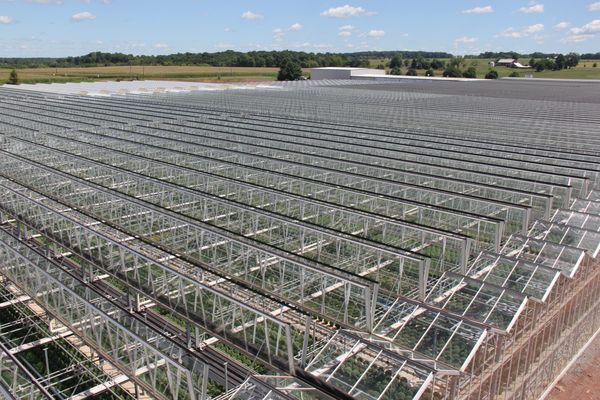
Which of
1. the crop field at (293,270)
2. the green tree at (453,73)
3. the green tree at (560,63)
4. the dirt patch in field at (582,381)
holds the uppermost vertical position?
the green tree at (560,63)

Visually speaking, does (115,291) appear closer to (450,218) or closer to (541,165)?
(450,218)

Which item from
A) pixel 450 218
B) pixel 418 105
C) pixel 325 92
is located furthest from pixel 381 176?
pixel 325 92

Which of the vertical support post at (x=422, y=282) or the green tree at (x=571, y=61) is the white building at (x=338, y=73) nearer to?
the green tree at (x=571, y=61)

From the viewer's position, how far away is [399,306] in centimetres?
1391

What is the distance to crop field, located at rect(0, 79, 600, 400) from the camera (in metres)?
12.1

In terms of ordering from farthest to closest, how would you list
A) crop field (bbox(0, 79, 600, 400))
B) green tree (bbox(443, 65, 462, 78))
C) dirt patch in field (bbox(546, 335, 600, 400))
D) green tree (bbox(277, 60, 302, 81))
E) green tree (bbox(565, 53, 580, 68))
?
green tree (bbox(565, 53, 580, 68))
green tree (bbox(443, 65, 462, 78))
green tree (bbox(277, 60, 302, 81))
dirt patch in field (bbox(546, 335, 600, 400))
crop field (bbox(0, 79, 600, 400))

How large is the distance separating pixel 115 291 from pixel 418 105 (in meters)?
52.8

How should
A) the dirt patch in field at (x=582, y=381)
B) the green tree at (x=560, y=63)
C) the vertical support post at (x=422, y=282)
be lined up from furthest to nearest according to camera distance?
1. the green tree at (x=560, y=63)
2. the dirt patch in field at (x=582, y=381)
3. the vertical support post at (x=422, y=282)

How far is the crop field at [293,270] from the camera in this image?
39.8 ft

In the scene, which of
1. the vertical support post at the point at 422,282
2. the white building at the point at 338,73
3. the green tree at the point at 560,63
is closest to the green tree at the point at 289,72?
the white building at the point at 338,73

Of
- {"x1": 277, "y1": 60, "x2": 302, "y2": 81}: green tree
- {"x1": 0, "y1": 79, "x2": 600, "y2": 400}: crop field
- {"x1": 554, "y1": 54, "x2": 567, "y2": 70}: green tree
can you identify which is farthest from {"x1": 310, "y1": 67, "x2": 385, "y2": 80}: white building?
{"x1": 0, "y1": 79, "x2": 600, "y2": 400}: crop field

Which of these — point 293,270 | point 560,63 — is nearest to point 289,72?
point 560,63

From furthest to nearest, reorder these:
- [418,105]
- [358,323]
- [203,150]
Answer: [418,105], [203,150], [358,323]

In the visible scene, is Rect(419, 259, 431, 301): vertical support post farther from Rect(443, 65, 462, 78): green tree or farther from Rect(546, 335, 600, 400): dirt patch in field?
Rect(443, 65, 462, 78): green tree
